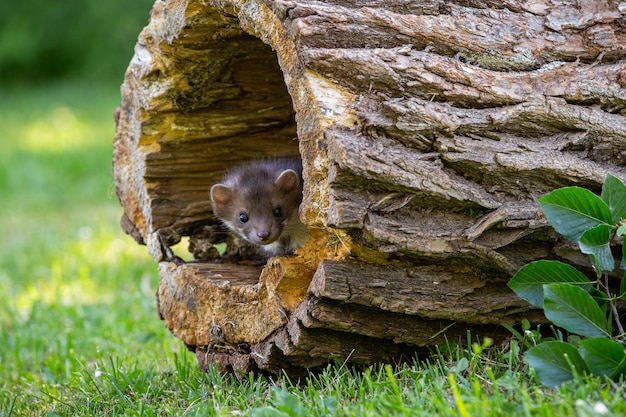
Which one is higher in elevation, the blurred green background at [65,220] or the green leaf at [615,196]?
the green leaf at [615,196]

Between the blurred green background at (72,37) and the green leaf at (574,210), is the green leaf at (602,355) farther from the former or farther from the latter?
the blurred green background at (72,37)

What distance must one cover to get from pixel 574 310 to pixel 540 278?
22 cm

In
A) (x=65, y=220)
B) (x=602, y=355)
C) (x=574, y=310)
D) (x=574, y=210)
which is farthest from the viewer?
(x=65, y=220)

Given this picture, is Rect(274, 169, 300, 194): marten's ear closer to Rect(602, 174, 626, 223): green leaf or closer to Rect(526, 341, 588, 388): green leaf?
Rect(602, 174, 626, 223): green leaf

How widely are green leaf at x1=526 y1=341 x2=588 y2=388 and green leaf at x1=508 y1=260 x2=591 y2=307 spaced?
31cm

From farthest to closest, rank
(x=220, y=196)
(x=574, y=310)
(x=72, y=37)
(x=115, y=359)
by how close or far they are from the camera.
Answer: (x=72, y=37), (x=220, y=196), (x=115, y=359), (x=574, y=310)

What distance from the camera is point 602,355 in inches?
130

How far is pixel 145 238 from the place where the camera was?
539 cm

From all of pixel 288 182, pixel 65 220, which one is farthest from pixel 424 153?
pixel 65 220

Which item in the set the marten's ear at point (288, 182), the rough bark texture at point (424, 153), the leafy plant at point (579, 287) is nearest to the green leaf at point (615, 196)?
the leafy plant at point (579, 287)

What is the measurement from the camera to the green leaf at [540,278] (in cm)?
363

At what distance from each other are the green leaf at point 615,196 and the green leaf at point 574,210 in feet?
0.11

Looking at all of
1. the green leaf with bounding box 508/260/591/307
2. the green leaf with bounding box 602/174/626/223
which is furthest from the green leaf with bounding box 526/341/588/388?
the green leaf with bounding box 602/174/626/223

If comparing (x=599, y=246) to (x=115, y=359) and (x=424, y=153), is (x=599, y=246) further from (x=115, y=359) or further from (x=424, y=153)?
(x=115, y=359)
